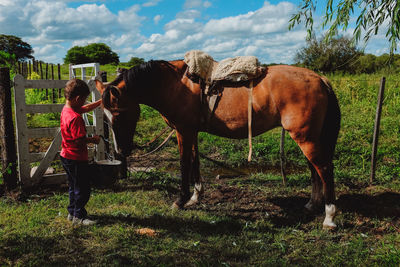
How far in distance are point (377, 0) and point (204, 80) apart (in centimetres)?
336

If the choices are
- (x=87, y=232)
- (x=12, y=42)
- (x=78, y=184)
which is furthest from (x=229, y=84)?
(x=12, y=42)

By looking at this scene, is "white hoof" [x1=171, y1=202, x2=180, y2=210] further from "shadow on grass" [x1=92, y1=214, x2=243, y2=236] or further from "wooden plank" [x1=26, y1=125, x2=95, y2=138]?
"wooden plank" [x1=26, y1=125, x2=95, y2=138]

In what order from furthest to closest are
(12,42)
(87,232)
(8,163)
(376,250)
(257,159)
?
1. (12,42)
2. (257,159)
3. (8,163)
4. (87,232)
5. (376,250)

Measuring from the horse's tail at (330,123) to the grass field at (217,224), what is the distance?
974mm

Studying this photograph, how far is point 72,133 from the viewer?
11.4 ft

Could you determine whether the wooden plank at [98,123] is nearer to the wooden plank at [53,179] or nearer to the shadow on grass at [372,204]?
the wooden plank at [53,179]

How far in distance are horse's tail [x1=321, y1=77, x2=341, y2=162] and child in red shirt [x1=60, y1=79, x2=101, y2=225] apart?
110 inches

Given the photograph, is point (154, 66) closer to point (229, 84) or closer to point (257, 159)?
point (229, 84)

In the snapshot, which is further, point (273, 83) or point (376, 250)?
point (273, 83)

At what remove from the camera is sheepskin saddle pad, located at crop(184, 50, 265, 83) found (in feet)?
12.4

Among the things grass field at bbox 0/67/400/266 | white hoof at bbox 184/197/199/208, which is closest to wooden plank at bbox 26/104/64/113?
grass field at bbox 0/67/400/266

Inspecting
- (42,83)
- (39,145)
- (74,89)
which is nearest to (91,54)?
(39,145)

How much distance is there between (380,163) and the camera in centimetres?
663

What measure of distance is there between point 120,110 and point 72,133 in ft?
2.24
